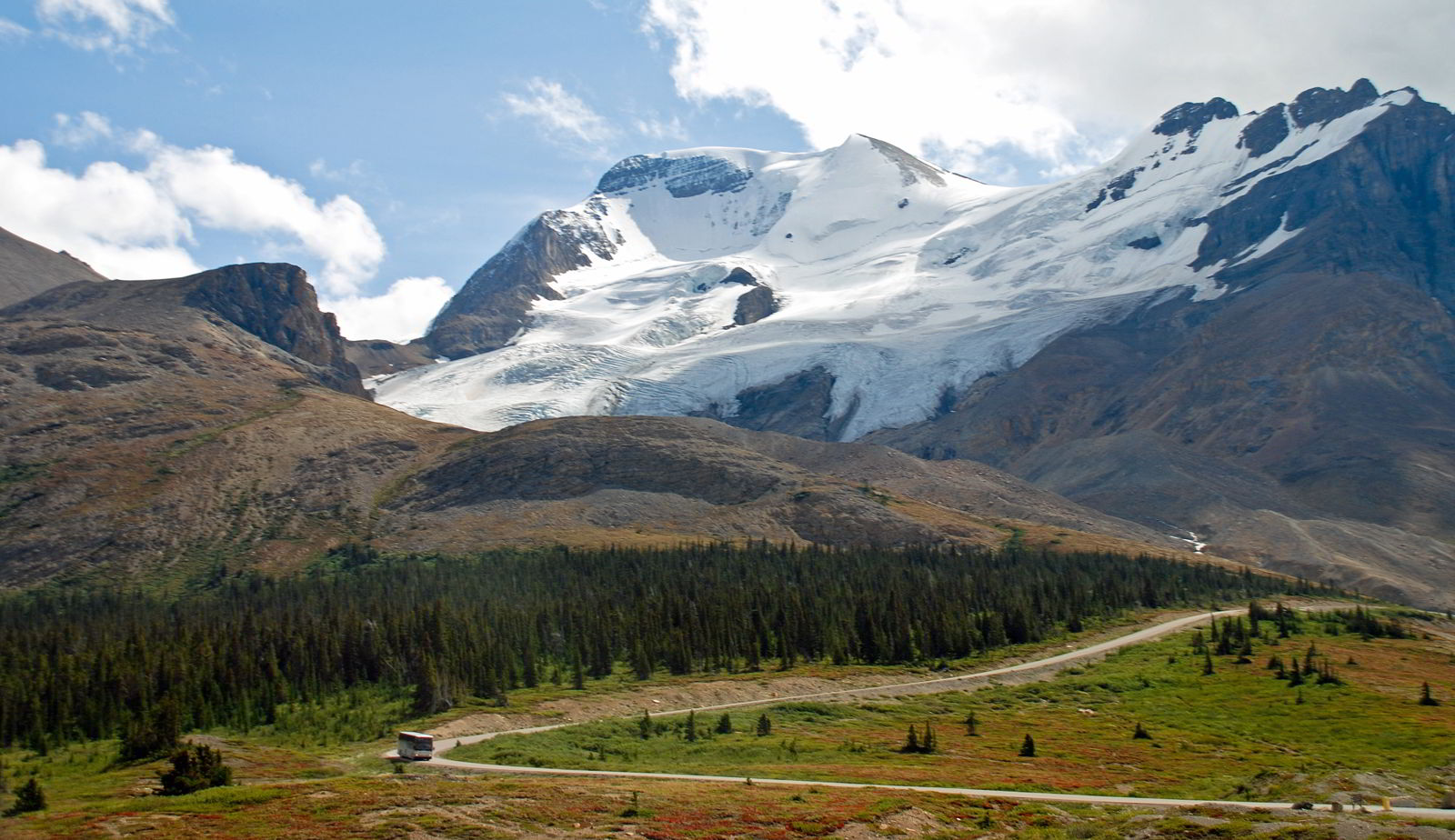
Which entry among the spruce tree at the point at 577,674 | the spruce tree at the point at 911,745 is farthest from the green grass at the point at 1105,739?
the spruce tree at the point at 577,674

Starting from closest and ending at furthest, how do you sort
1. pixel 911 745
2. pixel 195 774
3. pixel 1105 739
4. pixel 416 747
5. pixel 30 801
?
pixel 30 801
pixel 195 774
pixel 416 747
pixel 911 745
pixel 1105 739

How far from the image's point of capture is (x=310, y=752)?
237ft

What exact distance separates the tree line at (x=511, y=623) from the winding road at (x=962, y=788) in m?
7.54

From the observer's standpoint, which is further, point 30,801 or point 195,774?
point 195,774

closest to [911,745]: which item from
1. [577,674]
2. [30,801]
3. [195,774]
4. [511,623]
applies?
[577,674]

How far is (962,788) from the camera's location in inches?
2215

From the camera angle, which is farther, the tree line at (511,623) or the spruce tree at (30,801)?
the tree line at (511,623)

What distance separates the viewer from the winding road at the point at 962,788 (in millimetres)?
52344

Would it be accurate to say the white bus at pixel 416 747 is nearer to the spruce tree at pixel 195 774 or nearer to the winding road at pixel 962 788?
the winding road at pixel 962 788

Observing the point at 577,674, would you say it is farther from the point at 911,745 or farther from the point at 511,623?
the point at 911,745

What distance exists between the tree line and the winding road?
7538 millimetres

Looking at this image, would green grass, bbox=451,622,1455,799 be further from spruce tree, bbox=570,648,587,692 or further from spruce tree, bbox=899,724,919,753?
spruce tree, bbox=570,648,587,692

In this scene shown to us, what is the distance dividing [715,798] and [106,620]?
340 ft

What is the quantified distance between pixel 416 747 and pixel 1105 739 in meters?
40.3
